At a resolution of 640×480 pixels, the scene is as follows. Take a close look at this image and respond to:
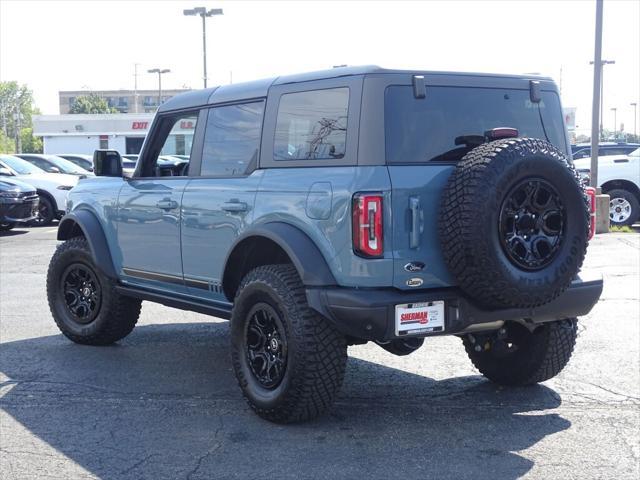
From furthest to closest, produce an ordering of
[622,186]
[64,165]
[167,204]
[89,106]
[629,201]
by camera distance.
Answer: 1. [89,106]
2. [64,165]
3. [622,186]
4. [629,201]
5. [167,204]

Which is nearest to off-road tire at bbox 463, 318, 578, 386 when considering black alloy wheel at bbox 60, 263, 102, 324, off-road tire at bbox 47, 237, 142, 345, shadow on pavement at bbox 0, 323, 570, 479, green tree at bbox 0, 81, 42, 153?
shadow on pavement at bbox 0, 323, 570, 479

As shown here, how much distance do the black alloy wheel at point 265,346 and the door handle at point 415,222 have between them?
35.8 inches

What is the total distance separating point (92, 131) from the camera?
61.2 meters

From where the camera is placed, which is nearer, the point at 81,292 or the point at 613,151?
the point at 81,292

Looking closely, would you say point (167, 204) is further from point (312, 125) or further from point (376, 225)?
point (376, 225)

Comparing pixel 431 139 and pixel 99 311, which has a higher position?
pixel 431 139

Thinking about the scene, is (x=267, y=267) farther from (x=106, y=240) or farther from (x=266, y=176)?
(x=106, y=240)

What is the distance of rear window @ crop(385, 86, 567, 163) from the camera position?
4.85 metres

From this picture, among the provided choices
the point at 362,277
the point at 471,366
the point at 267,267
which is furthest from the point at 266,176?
the point at 471,366

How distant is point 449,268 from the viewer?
15.3 ft

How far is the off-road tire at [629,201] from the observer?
17297 millimetres

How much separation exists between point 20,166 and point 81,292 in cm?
1338

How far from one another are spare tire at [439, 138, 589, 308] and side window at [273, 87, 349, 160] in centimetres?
73

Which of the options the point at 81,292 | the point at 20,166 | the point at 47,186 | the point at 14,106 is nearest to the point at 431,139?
the point at 81,292
